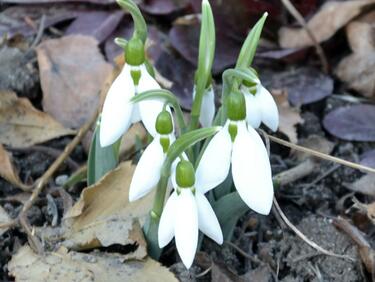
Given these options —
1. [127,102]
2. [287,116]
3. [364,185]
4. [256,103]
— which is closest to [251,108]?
[256,103]

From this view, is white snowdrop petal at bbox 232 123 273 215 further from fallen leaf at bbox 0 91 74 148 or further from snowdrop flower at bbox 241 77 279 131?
fallen leaf at bbox 0 91 74 148

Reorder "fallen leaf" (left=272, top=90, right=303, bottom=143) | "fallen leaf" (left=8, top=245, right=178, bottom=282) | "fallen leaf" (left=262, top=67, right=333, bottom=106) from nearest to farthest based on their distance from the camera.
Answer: "fallen leaf" (left=8, top=245, right=178, bottom=282)
"fallen leaf" (left=272, top=90, right=303, bottom=143)
"fallen leaf" (left=262, top=67, right=333, bottom=106)

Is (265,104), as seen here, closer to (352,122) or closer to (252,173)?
(252,173)

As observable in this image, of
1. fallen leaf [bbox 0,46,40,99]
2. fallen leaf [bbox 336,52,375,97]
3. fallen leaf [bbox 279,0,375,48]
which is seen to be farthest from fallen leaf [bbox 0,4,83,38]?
fallen leaf [bbox 336,52,375,97]

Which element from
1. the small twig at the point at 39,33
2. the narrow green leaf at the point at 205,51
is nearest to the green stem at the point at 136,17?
the narrow green leaf at the point at 205,51

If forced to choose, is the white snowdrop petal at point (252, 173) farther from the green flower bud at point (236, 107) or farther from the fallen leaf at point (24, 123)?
the fallen leaf at point (24, 123)
